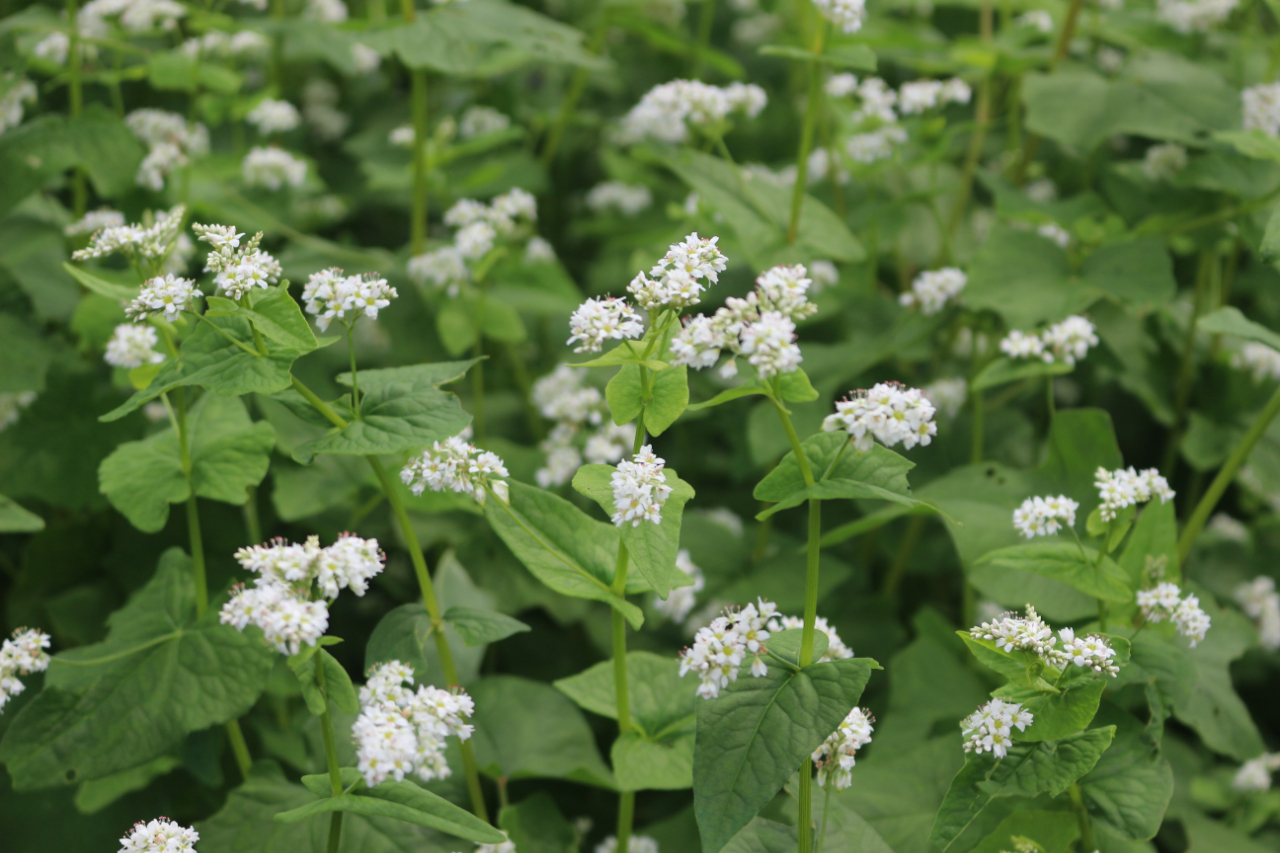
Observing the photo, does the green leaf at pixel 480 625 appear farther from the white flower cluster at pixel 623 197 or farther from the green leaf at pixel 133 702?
the white flower cluster at pixel 623 197

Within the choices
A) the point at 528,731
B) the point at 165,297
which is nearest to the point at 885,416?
the point at 165,297

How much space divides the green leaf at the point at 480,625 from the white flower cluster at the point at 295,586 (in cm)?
31

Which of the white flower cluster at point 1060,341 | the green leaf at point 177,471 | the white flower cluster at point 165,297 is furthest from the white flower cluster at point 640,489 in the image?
the white flower cluster at point 1060,341

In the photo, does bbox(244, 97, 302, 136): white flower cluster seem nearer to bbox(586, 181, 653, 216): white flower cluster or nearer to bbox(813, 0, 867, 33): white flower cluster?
bbox(586, 181, 653, 216): white flower cluster

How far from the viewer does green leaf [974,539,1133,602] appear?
183 cm

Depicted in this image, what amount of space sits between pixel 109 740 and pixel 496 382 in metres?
1.88

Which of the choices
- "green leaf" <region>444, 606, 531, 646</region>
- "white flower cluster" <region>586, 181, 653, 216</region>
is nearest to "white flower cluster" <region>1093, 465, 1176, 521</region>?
"green leaf" <region>444, 606, 531, 646</region>

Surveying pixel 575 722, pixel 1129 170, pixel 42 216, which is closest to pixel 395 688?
pixel 575 722

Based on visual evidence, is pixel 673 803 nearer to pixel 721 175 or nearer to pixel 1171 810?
pixel 1171 810

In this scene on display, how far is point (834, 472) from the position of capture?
159cm

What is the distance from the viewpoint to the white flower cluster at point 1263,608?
2612mm

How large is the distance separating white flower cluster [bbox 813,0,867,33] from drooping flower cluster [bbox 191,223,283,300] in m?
1.56

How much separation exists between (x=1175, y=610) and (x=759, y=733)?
0.98m

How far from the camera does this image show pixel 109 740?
6.22 ft
